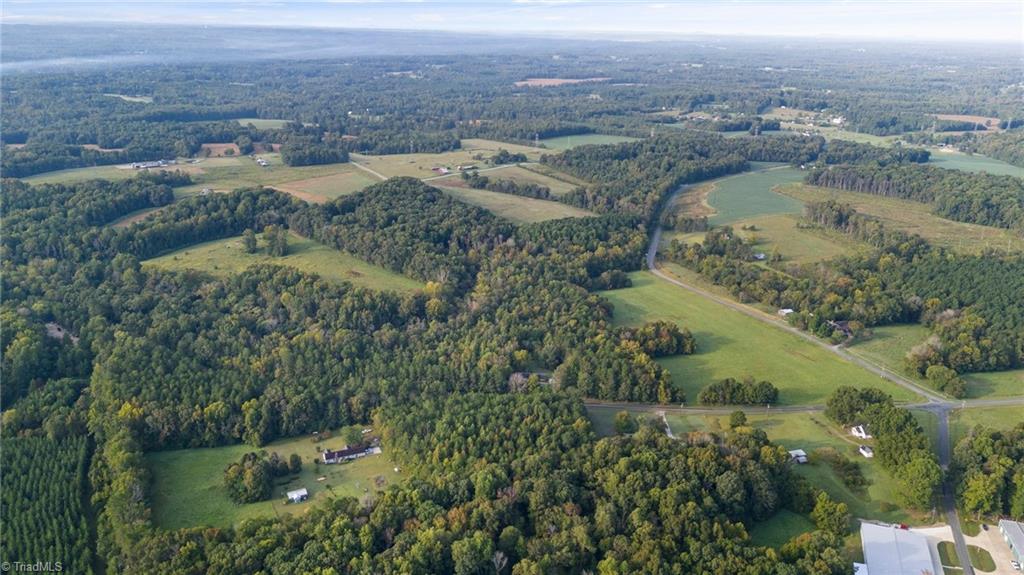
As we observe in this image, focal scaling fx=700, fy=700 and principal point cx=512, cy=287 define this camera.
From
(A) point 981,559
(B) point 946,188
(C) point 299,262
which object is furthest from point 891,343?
(B) point 946,188

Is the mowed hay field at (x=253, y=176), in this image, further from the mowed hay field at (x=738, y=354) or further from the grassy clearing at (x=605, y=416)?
the grassy clearing at (x=605, y=416)

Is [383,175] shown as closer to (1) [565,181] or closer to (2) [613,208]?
(1) [565,181]

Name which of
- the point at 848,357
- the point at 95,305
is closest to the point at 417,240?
the point at 95,305

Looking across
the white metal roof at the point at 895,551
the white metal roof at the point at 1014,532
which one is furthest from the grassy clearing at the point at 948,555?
the white metal roof at the point at 1014,532

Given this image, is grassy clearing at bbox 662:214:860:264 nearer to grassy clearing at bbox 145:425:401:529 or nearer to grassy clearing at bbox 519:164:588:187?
grassy clearing at bbox 519:164:588:187

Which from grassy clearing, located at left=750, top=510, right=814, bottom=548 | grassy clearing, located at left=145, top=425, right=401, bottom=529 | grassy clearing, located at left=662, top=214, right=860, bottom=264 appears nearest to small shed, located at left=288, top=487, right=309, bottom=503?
grassy clearing, located at left=145, top=425, right=401, bottom=529

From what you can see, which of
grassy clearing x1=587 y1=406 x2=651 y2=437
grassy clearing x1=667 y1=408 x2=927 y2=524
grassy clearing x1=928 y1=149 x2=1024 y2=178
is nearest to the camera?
grassy clearing x1=667 y1=408 x2=927 y2=524
